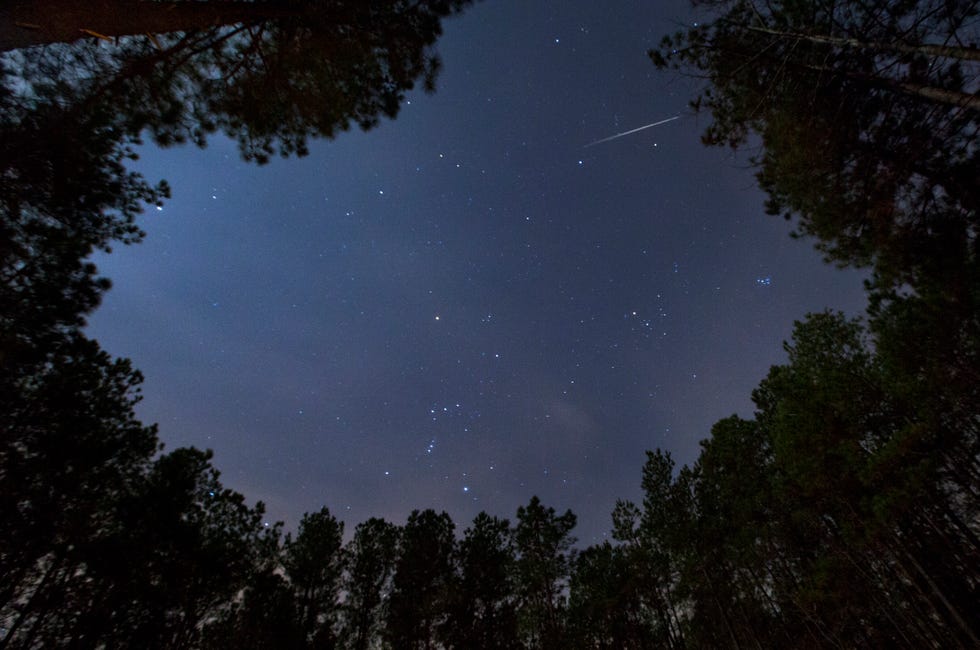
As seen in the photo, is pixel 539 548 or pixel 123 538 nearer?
pixel 123 538

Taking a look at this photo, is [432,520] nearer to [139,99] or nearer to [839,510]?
[839,510]

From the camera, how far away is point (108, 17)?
194 inches

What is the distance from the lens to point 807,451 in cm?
1538

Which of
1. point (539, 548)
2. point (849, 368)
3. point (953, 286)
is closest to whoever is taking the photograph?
point (953, 286)

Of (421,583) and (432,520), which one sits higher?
(432,520)

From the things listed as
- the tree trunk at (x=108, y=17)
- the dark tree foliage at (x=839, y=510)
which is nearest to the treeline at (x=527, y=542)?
the dark tree foliage at (x=839, y=510)

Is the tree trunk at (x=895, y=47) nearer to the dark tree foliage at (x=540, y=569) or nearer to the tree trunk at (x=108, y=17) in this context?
the tree trunk at (x=108, y=17)

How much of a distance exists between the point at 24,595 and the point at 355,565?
54.4 feet

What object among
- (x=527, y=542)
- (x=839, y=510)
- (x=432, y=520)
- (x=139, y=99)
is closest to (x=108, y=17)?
(x=139, y=99)

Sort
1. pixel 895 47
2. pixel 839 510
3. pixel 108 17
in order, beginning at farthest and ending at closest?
pixel 839 510 < pixel 895 47 < pixel 108 17

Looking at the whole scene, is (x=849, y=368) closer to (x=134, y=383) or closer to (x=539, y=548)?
(x=539, y=548)

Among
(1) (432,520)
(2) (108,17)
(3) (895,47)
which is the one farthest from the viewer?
(1) (432,520)

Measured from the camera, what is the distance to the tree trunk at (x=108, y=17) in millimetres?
4418

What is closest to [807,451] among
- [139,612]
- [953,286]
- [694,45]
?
[953,286]
